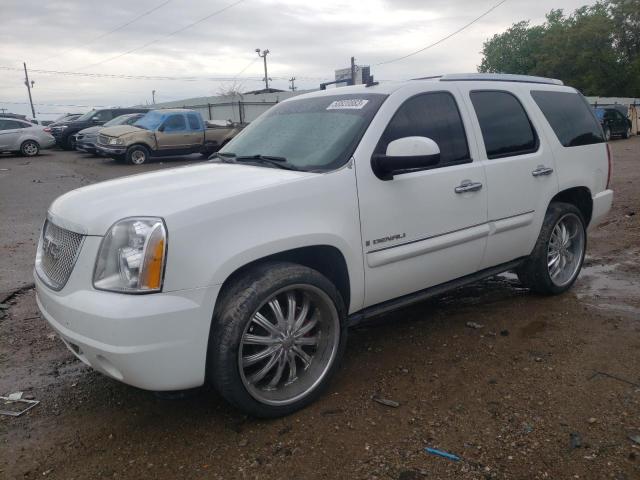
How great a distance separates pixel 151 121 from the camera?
18.5 metres

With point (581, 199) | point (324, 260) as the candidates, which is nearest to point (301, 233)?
point (324, 260)

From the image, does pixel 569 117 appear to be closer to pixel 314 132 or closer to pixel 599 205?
pixel 599 205

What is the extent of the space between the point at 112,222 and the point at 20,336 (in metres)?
2.27

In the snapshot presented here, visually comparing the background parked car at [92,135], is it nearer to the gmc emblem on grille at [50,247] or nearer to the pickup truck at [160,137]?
the pickup truck at [160,137]

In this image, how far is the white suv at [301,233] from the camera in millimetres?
2629

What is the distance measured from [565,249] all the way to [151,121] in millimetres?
16137

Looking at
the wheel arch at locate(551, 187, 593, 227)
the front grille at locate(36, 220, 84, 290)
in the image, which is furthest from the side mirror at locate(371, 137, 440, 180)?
the wheel arch at locate(551, 187, 593, 227)

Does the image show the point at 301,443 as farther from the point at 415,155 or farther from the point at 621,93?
the point at 621,93

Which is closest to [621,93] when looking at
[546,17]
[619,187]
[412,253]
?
[546,17]

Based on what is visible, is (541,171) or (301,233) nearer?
(301,233)

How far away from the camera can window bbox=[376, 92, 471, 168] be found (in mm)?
3619

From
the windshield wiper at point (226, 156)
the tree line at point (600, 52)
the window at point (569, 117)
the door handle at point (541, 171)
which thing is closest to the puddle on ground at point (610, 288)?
the door handle at point (541, 171)

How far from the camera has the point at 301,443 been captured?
283cm

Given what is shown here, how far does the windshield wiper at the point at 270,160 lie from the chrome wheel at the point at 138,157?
49.2 feet
